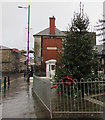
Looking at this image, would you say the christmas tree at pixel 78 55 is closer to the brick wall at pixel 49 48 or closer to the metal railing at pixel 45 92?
the metal railing at pixel 45 92

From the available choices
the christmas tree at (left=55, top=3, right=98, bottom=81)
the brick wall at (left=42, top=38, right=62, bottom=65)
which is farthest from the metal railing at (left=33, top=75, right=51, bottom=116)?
the brick wall at (left=42, top=38, right=62, bottom=65)

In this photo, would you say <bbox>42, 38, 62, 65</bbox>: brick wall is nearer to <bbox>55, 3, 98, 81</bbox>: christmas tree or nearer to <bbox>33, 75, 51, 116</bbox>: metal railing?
<bbox>55, 3, 98, 81</bbox>: christmas tree

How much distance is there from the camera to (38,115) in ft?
19.4

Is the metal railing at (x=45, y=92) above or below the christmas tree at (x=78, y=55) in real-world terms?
below

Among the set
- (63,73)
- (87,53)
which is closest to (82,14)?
(87,53)

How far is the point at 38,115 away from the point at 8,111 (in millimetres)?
1478

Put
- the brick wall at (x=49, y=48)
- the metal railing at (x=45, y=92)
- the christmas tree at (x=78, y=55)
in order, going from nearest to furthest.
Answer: the metal railing at (x=45, y=92)
the christmas tree at (x=78, y=55)
the brick wall at (x=49, y=48)

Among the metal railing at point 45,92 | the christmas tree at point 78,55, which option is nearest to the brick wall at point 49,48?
the christmas tree at point 78,55

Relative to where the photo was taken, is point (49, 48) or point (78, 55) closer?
point (78, 55)

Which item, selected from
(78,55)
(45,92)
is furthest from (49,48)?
(45,92)

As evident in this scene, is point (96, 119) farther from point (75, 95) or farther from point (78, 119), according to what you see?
point (75, 95)

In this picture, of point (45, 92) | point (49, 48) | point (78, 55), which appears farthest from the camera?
point (49, 48)

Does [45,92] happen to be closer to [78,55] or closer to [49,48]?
[78,55]

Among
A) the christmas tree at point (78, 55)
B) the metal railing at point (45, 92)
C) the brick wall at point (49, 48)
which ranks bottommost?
the metal railing at point (45, 92)
